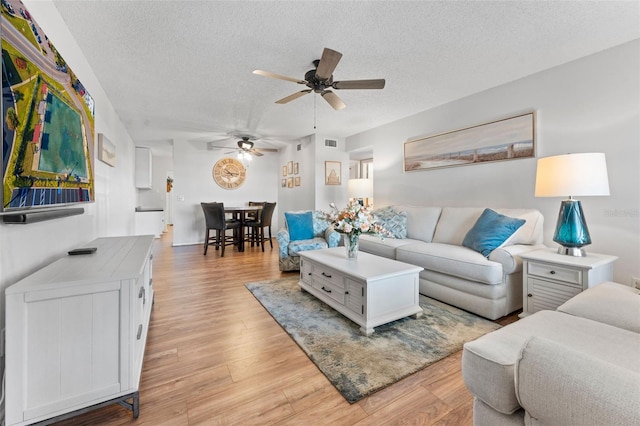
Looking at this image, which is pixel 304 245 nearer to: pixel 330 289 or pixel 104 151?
pixel 330 289

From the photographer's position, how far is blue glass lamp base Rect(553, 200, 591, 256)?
2.20 meters

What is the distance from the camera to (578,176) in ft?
6.91

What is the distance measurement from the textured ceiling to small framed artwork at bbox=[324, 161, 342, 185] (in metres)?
2.23

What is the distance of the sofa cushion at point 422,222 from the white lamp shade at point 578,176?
4.63 feet

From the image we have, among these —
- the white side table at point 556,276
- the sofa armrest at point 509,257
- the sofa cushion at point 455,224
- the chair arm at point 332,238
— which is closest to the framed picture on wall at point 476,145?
the sofa cushion at point 455,224

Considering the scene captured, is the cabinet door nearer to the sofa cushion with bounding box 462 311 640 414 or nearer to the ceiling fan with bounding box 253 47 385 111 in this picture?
the sofa cushion with bounding box 462 311 640 414

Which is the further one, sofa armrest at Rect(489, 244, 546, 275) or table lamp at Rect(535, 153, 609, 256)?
sofa armrest at Rect(489, 244, 546, 275)

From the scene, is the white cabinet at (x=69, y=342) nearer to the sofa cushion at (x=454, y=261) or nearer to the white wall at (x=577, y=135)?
the sofa cushion at (x=454, y=261)

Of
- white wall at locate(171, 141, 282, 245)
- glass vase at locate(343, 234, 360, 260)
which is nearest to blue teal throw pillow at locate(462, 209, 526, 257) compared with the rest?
glass vase at locate(343, 234, 360, 260)

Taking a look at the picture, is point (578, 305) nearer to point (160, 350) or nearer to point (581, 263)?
point (581, 263)

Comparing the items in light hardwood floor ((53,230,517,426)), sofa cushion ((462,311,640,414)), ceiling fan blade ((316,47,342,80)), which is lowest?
light hardwood floor ((53,230,517,426))

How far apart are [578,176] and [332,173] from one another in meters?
4.18

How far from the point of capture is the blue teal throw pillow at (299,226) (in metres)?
3.98

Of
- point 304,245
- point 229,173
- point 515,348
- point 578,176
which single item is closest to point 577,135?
point 578,176
